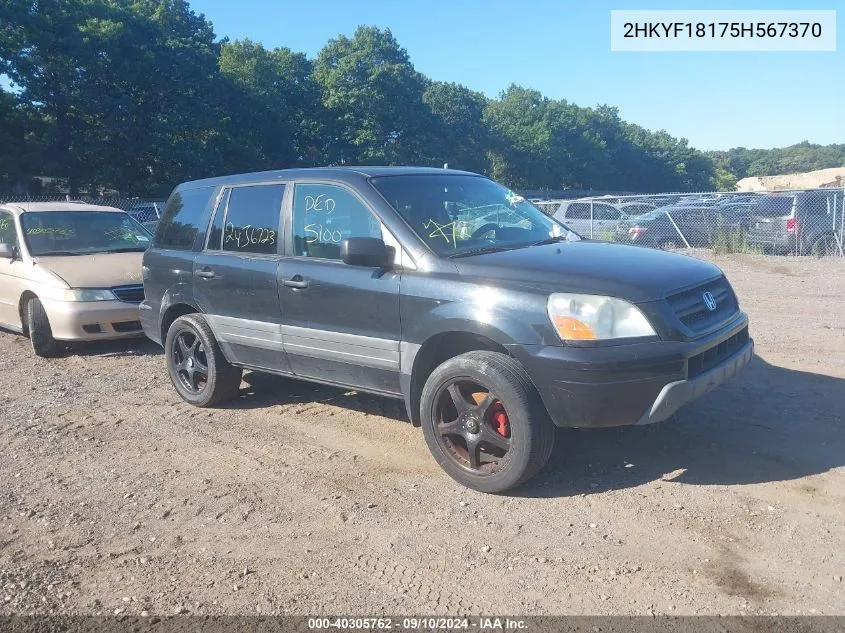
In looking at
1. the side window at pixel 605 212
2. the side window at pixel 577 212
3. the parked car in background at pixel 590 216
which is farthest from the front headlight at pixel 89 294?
the side window at pixel 605 212

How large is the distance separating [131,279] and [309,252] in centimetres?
409

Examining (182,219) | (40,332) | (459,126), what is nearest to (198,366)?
(182,219)

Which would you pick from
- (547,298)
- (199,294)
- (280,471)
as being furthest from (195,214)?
(547,298)

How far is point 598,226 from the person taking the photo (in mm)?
19016

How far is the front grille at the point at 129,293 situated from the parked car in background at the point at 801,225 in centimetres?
1335

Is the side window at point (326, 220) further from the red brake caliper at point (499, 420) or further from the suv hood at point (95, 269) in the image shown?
the suv hood at point (95, 269)

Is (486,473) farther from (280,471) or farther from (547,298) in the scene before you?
(280,471)

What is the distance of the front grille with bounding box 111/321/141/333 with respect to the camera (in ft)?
26.1

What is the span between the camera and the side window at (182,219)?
594 cm

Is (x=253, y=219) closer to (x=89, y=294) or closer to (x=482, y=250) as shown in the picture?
(x=482, y=250)

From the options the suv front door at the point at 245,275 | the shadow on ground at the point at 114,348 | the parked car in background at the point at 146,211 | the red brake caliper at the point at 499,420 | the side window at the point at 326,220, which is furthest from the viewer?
the parked car in background at the point at 146,211

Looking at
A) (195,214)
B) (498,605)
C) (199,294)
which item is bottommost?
(498,605)

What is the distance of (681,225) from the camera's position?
17.5 metres

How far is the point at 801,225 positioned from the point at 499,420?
558 inches
